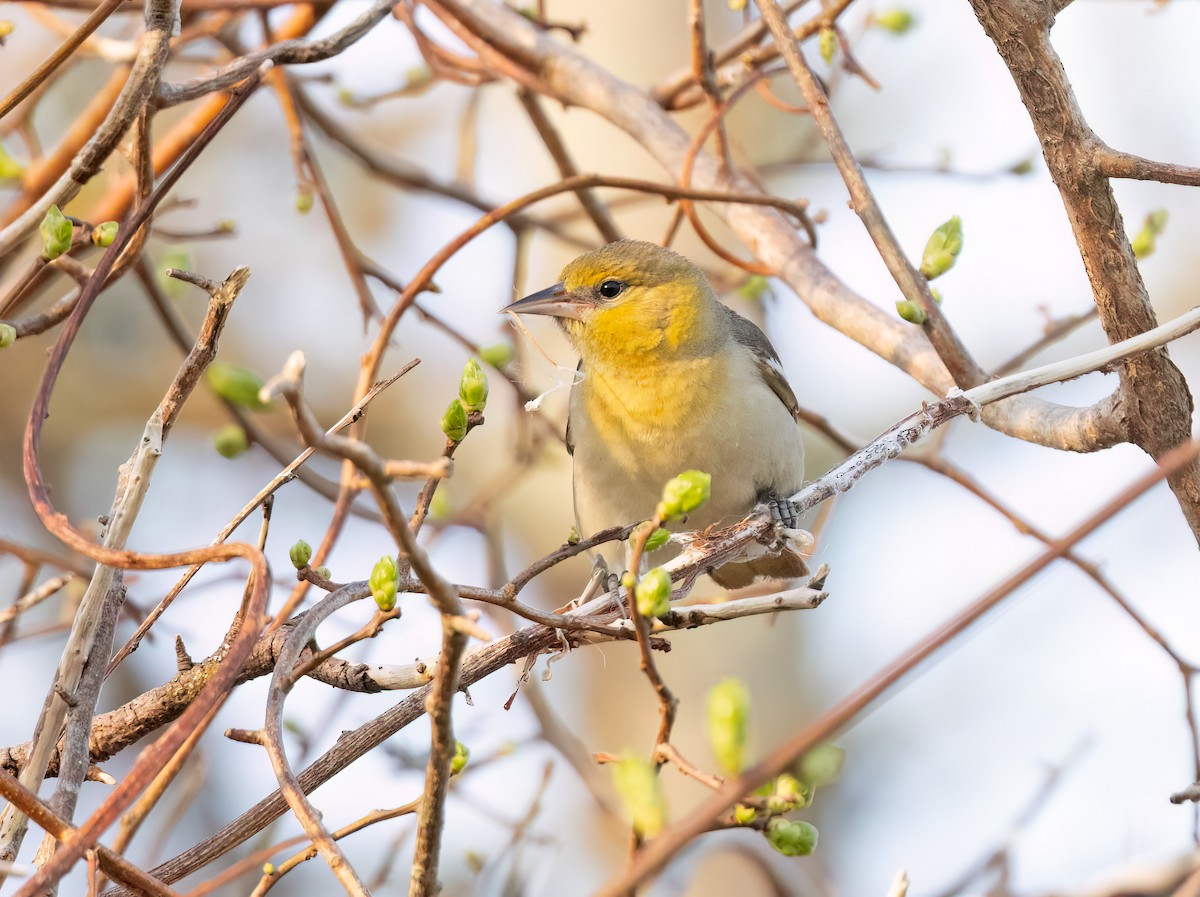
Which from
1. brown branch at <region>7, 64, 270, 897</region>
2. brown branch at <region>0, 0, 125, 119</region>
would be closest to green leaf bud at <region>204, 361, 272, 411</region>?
brown branch at <region>7, 64, 270, 897</region>

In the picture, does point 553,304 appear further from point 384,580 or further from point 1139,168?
point 384,580

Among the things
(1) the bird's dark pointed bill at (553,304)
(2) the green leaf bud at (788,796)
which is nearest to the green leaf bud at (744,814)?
(2) the green leaf bud at (788,796)

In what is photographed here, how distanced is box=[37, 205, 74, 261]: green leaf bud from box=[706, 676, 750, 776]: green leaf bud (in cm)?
160

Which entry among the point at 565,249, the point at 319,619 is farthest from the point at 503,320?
the point at 319,619

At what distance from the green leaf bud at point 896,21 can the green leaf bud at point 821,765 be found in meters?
3.24

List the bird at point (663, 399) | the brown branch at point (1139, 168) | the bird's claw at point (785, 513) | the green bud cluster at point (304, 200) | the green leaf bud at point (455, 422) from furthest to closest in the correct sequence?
the green bud cluster at point (304, 200)
the bird at point (663, 399)
the bird's claw at point (785, 513)
the brown branch at point (1139, 168)
the green leaf bud at point (455, 422)

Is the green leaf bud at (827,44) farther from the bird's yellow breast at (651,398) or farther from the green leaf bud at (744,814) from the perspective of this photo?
the green leaf bud at (744,814)

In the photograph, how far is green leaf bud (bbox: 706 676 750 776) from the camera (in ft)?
4.32

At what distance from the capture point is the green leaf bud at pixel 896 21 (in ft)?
13.8

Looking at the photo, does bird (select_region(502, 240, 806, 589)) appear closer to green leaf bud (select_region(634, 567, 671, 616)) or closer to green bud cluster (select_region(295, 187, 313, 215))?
green bud cluster (select_region(295, 187, 313, 215))

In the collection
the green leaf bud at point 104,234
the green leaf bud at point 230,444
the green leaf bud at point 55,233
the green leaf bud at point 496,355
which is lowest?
the green leaf bud at point 230,444

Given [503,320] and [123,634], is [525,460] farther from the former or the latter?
[123,634]

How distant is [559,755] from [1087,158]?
2515 mm

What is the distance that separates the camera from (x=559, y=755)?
3.99 meters
